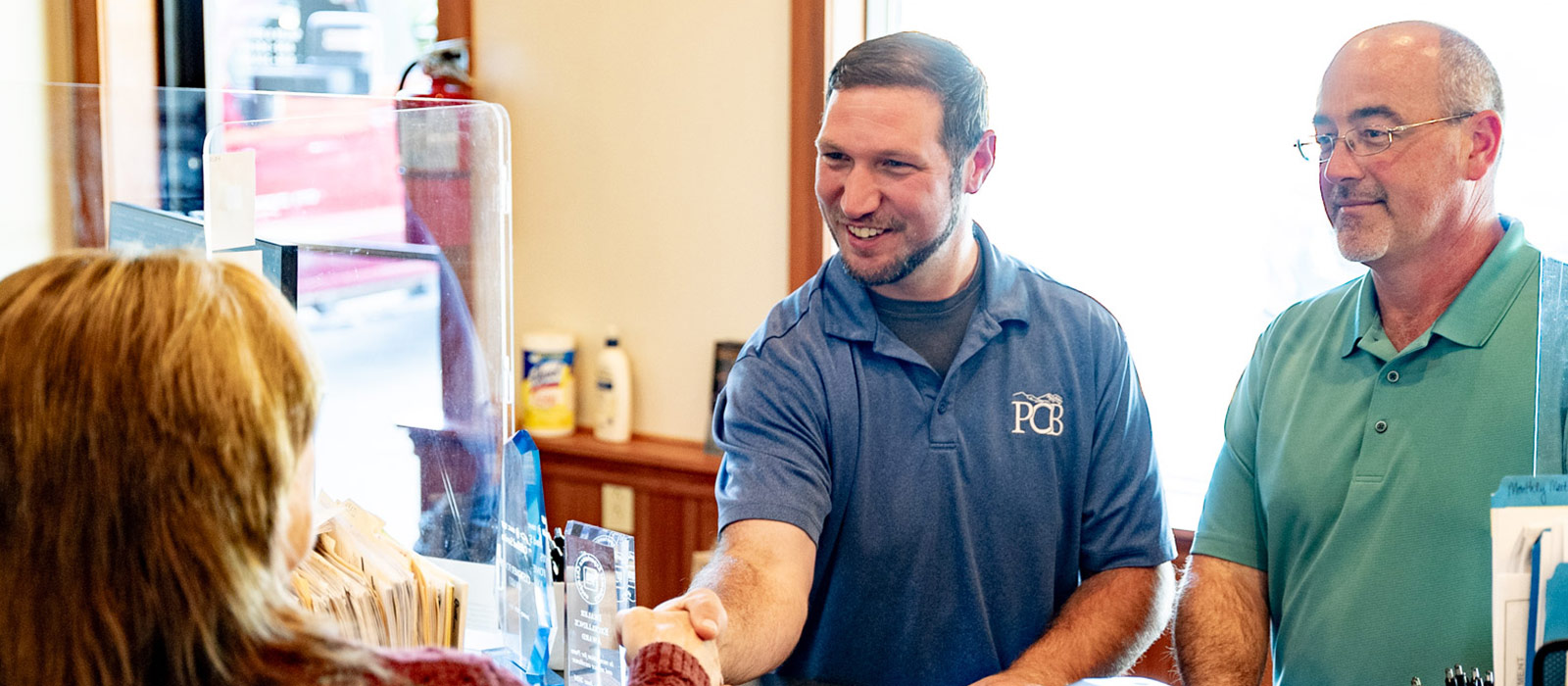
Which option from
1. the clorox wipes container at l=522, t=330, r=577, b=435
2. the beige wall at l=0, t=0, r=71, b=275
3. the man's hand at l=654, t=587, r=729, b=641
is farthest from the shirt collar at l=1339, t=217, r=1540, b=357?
the beige wall at l=0, t=0, r=71, b=275

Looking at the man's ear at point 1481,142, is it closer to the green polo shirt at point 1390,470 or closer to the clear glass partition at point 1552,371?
the green polo shirt at point 1390,470

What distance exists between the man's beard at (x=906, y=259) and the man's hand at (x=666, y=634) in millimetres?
568

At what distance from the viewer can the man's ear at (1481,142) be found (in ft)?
4.95

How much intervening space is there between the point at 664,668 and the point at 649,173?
1.75 meters

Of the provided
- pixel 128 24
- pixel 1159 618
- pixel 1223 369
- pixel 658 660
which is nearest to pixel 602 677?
pixel 658 660

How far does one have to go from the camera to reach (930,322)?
69.7 inches

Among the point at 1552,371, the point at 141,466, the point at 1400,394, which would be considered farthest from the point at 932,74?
the point at 141,466

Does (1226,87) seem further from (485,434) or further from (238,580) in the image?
(238,580)

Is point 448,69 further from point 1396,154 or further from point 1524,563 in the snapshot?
point 1524,563

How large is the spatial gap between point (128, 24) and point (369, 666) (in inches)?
125

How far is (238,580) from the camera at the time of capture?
2.80 ft

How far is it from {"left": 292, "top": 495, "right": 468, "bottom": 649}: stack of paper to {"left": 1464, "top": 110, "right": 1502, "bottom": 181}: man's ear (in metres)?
1.34

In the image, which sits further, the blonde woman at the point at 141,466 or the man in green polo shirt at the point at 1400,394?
the man in green polo shirt at the point at 1400,394

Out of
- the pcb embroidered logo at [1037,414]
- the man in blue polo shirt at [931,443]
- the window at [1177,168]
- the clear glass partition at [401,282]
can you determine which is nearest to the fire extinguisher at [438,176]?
the clear glass partition at [401,282]
